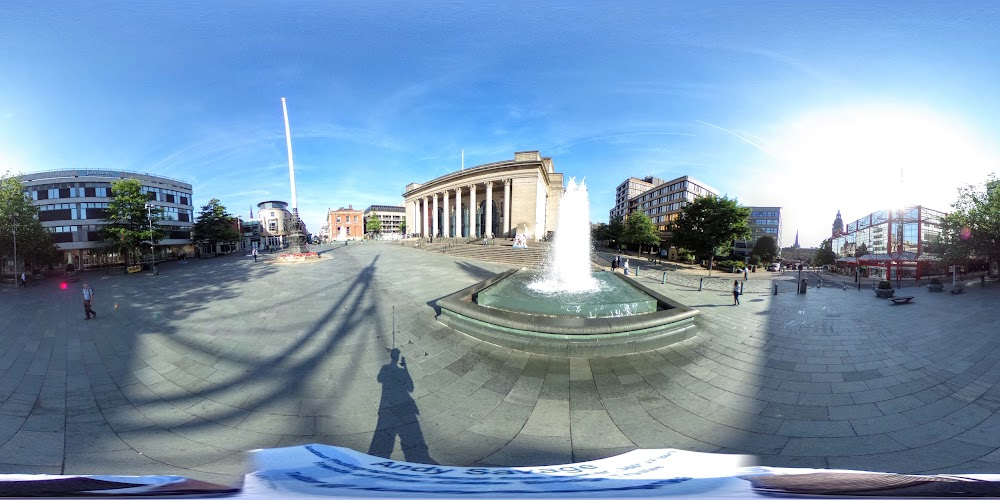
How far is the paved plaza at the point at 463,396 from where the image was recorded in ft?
9.95

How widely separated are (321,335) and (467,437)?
13.8 feet

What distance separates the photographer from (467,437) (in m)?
3.15

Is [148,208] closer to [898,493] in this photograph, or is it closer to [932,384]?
[898,493]

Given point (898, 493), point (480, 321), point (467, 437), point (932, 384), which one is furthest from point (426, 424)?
point (932, 384)

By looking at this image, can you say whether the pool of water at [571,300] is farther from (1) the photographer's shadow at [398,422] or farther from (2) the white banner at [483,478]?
(2) the white banner at [483,478]

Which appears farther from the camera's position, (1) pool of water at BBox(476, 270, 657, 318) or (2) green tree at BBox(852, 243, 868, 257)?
(2) green tree at BBox(852, 243, 868, 257)

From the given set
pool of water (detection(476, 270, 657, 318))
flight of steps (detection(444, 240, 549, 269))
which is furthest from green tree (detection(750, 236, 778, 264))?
pool of water (detection(476, 270, 657, 318))

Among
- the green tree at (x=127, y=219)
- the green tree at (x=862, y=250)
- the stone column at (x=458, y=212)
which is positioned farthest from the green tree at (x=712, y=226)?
the green tree at (x=127, y=219)

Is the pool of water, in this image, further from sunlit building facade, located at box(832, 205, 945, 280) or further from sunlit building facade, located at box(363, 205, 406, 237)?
sunlit building facade, located at box(363, 205, 406, 237)

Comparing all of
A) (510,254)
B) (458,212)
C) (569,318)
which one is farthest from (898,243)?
(458,212)

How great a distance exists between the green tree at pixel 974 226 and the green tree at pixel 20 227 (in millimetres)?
49547

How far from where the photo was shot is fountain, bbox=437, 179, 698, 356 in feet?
16.7

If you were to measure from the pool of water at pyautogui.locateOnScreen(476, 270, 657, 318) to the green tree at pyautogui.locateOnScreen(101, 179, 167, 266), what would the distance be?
2781cm

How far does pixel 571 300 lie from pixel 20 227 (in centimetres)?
3099
